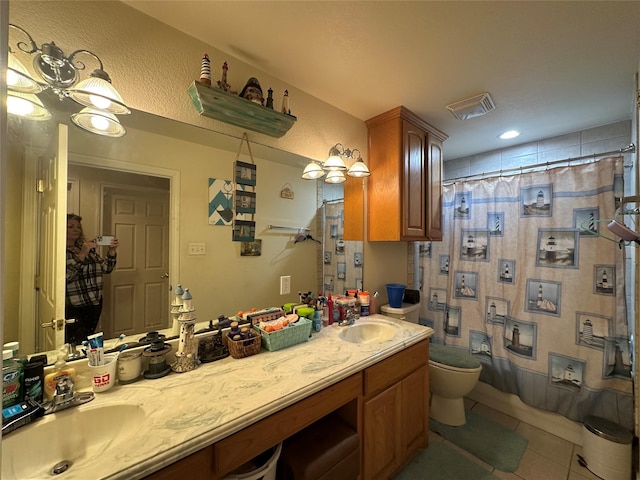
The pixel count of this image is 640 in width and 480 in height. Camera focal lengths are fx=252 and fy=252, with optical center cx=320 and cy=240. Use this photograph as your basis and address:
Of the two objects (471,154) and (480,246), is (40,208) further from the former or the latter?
(471,154)

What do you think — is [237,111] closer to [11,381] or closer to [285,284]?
[285,284]

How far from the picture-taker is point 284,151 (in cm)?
152

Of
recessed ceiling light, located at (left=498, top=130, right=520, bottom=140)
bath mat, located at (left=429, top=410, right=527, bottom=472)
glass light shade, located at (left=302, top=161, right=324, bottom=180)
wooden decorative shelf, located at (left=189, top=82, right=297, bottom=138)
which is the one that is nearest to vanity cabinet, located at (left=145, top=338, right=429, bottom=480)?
bath mat, located at (left=429, top=410, right=527, bottom=472)

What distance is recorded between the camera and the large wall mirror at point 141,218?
892 mm

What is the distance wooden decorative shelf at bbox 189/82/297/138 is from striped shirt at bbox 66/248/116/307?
2.57 feet

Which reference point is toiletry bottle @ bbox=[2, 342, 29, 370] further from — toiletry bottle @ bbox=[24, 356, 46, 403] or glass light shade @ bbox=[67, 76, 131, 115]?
glass light shade @ bbox=[67, 76, 131, 115]

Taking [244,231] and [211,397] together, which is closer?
[211,397]

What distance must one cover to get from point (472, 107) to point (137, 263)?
216cm

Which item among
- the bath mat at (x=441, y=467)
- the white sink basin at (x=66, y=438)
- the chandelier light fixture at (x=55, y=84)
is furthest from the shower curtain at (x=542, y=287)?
the chandelier light fixture at (x=55, y=84)

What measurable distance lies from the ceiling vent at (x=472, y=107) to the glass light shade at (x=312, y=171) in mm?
1000

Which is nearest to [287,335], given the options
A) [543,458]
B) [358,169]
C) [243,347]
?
[243,347]

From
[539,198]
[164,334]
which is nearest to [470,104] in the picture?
[539,198]

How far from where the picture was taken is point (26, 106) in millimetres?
877

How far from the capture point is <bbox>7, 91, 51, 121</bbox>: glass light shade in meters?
0.84
